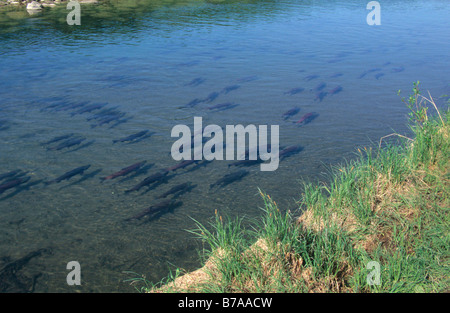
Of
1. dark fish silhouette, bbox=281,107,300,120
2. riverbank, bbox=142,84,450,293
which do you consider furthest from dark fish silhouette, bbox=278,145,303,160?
riverbank, bbox=142,84,450,293

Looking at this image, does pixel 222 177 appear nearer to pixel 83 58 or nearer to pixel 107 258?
pixel 107 258

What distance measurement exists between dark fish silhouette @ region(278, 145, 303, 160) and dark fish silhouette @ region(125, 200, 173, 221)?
274cm

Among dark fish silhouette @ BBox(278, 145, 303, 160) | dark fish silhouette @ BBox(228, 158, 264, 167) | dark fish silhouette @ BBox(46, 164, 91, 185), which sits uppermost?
dark fish silhouette @ BBox(278, 145, 303, 160)

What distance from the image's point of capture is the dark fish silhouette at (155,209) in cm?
621

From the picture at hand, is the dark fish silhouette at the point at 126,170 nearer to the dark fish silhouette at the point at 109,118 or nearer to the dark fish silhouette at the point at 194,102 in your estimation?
the dark fish silhouette at the point at 109,118

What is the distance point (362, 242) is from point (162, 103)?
773 cm

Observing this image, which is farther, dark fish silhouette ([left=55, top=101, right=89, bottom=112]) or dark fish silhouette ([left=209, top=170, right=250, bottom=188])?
dark fish silhouette ([left=55, top=101, right=89, bottom=112])

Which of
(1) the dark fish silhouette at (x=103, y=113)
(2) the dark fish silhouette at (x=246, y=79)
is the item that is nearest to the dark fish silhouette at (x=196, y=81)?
(2) the dark fish silhouette at (x=246, y=79)

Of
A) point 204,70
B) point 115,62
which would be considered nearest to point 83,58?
point 115,62

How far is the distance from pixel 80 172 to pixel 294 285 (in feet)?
17.3

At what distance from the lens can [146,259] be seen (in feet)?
17.7

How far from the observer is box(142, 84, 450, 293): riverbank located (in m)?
3.84

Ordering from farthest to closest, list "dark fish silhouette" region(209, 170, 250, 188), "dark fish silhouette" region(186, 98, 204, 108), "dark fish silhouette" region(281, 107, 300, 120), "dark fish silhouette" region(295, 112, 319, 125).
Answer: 1. "dark fish silhouette" region(186, 98, 204, 108)
2. "dark fish silhouette" region(281, 107, 300, 120)
3. "dark fish silhouette" region(295, 112, 319, 125)
4. "dark fish silhouette" region(209, 170, 250, 188)

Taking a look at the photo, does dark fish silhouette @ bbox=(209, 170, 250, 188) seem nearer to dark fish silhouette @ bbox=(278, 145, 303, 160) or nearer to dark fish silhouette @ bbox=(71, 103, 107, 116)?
dark fish silhouette @ bbox=(278, 145, 303, 160)
